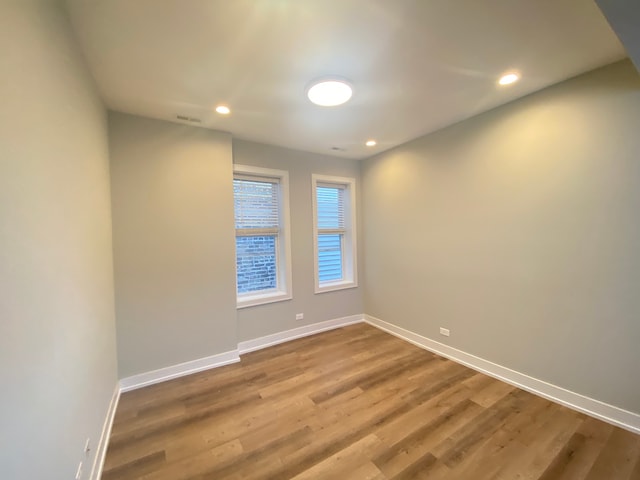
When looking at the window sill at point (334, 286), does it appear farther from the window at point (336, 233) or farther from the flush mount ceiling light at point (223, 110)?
the flush mount ceiling light at point (223, 110)

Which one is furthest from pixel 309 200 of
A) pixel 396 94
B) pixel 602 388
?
pixel 602 388

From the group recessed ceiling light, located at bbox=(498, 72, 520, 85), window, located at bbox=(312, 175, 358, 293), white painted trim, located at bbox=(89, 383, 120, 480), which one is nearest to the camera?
white painted trim, located at bbox=(89, 383, 120, 480)

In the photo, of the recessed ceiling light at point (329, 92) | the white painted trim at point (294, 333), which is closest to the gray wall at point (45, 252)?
the recessed ceiling light at point (329, 92)

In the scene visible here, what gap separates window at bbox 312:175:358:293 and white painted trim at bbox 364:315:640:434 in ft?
4.37

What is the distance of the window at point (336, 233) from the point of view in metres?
4.02

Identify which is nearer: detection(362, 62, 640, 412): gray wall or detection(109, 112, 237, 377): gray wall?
detection(362, 62, 640, 412): gray wall

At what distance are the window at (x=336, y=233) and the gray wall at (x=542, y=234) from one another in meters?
1.04

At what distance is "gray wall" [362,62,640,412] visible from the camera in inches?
73.9

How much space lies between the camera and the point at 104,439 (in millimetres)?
1803

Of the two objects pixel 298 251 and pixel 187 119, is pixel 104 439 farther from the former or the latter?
pixel 187 119

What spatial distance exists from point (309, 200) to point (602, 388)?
11.1ft

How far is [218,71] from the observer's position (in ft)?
6.09

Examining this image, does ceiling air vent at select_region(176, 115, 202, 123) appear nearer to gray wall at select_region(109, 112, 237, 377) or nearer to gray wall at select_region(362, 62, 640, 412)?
gray wall at select_region(109, 112, 237, 377)

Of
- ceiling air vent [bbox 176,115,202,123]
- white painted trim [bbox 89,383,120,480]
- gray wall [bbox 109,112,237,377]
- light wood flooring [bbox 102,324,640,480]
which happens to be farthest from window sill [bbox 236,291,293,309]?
ceiling air vent [bbox 176,115,202,123]
